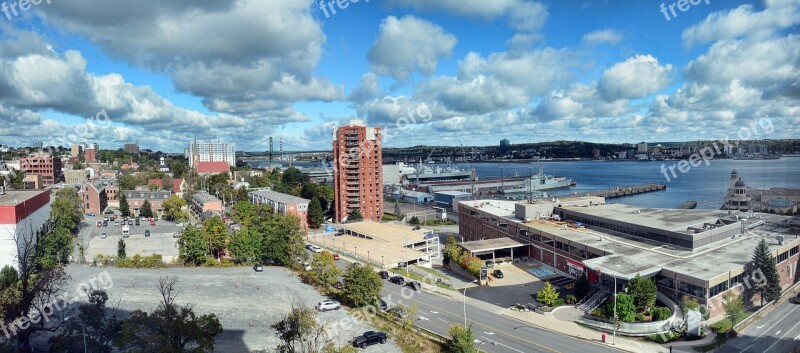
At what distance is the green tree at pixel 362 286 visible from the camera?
22.3 metres

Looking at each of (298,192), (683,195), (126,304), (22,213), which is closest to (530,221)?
(126,304)

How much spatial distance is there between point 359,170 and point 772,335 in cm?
3901

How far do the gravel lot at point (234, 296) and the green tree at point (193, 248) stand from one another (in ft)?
3.81

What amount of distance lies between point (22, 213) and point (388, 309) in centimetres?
2409

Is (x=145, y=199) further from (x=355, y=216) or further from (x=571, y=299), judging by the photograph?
(x=571, y=299)

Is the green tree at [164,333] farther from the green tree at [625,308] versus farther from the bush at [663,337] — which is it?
the bush at [663,337]

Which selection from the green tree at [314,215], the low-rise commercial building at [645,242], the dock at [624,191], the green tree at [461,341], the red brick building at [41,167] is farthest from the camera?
the dock at [624,191]

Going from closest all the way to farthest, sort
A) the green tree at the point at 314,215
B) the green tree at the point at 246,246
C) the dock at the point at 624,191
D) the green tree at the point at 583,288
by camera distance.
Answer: the green tree at the point at 583,288
the green tree at the point at 246,246
the green tree at the point at 314,215
the dock at the point at 624,191

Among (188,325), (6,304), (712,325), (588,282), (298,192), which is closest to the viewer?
(188,325)

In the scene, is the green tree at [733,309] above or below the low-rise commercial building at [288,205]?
below

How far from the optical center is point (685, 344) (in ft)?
64.1

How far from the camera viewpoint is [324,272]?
2583 centimetres

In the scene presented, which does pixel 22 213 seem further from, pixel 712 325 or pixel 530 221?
pixel 712 325

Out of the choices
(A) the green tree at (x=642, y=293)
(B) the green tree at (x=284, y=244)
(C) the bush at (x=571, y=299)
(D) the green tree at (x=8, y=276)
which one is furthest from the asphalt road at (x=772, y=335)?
(D) the green tree at (x=8, y=276)
